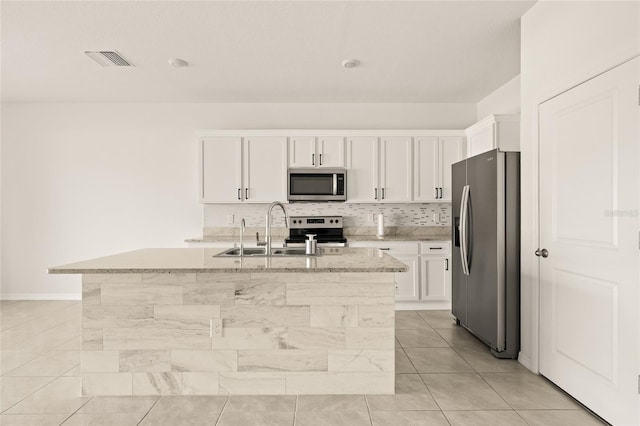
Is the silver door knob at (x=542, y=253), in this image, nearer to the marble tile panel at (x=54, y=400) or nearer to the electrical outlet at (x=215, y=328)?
the electrical outlet at (x=215, y=328)

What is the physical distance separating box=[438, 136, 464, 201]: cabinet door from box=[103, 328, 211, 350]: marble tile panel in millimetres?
3461

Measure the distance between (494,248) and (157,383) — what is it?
2.62m

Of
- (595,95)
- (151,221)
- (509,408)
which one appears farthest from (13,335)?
(595,95)

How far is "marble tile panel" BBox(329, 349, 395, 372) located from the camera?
242 centimetres

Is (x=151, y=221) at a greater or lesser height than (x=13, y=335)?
greater

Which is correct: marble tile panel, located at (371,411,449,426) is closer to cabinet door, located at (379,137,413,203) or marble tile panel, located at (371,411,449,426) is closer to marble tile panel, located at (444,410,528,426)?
marble tile panel, located at (444,410,528,426)

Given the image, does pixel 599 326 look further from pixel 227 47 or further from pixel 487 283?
pixel 227 47

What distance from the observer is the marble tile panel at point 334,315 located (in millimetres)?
2418

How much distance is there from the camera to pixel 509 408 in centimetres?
226

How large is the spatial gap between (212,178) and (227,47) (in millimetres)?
1798

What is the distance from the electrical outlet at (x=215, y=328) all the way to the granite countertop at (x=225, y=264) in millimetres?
378

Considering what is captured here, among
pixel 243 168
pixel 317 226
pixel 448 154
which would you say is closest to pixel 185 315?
pixel 243 168

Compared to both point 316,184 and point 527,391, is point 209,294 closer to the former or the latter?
point 527,391

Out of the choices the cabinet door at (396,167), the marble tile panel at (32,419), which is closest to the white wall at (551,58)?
the cabinet door at (396,167)
